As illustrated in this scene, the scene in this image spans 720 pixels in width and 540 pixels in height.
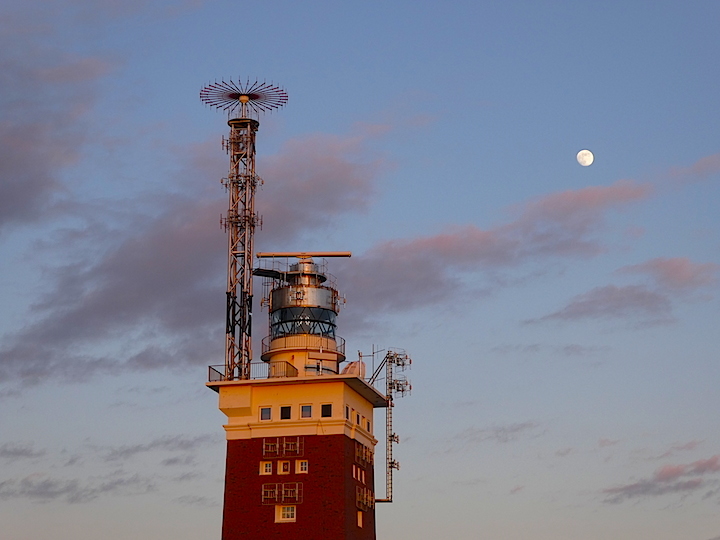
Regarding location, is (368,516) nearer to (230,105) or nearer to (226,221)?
(226,221)

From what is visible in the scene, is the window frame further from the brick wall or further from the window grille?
the window grille

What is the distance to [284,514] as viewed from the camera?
4409 inches

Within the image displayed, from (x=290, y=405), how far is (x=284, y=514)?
8458mm

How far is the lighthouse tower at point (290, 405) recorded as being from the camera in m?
112

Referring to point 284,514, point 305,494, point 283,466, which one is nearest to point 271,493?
point 284,514

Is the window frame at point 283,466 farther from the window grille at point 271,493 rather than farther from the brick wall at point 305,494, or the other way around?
the window grille at point 271,493

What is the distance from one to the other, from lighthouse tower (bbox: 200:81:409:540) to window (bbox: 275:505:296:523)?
0.07m

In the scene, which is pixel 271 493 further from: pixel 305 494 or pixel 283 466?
pixel 305 494

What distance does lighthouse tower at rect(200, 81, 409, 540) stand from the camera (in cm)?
11194

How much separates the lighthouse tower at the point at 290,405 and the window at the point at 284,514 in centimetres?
7

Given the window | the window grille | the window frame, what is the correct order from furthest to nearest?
the window frame, the window grille, the window

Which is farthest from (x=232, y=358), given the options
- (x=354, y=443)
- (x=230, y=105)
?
(x=230, y=105)

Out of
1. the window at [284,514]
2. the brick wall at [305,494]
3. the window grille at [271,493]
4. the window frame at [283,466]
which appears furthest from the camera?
the window frame at [283,466]

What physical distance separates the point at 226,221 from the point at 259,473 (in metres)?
20.8
